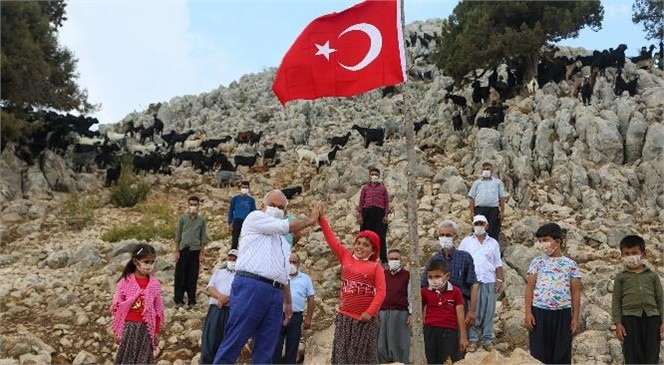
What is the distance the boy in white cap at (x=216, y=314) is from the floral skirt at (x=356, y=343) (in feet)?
7.70

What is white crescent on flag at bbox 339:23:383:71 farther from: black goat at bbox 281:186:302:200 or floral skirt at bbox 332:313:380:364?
black goat at bbox 281:186:302:200

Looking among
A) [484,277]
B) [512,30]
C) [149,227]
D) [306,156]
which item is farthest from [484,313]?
[512,30]

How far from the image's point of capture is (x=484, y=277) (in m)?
8.17

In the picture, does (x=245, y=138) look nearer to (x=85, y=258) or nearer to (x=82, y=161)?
(x=82, y=161)

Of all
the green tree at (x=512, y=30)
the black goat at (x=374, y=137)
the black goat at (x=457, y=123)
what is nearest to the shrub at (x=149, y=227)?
the black goat at (x=374, y=137)

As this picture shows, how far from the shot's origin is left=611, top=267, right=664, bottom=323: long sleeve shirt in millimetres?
6266

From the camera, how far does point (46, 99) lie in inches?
848

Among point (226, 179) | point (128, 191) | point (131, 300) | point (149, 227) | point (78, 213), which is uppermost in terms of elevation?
point (226, 179)

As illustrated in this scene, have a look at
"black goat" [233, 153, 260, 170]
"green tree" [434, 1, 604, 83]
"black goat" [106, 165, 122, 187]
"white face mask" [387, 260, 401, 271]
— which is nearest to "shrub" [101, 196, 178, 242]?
"black goat" [106, 165, 122, 187]

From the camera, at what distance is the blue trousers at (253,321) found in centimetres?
562

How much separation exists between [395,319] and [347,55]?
3.16 metres

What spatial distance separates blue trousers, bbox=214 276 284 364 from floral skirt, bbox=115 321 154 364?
924 mm

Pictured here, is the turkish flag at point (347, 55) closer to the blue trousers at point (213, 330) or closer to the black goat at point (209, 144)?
the blue trousers at point (213, 330)

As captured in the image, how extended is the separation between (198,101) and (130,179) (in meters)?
18.3
